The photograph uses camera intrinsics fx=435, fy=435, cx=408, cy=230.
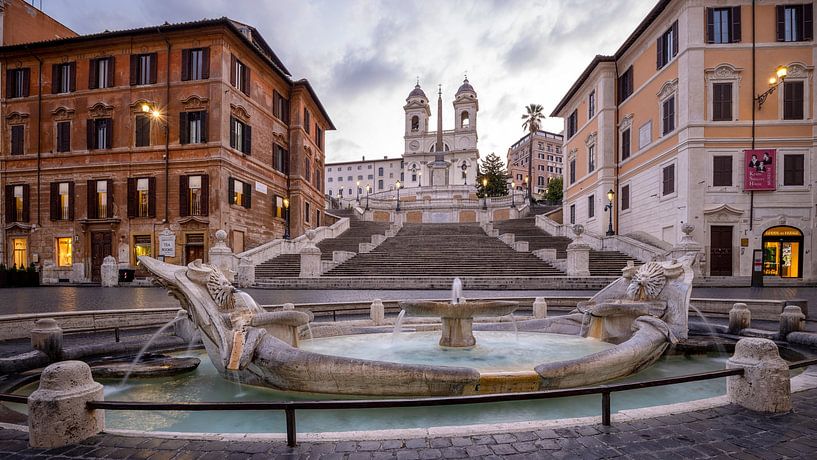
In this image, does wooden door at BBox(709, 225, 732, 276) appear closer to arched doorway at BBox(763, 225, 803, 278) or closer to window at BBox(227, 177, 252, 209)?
arched doorway at BBox(763, 225, 803, 278)

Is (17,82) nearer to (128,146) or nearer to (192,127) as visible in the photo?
(128,146)

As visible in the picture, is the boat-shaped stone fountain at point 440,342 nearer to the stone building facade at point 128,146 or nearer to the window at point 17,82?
the stone building facade at point 128,146

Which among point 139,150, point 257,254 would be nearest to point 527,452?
point 257,254

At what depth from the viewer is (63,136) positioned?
3028 centimetres

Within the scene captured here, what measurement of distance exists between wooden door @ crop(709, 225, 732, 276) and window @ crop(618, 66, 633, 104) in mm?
12018

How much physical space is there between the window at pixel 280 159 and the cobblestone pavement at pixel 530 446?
32701 mm

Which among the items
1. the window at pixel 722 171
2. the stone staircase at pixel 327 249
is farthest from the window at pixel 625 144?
the stone staircase at pixel 327 249

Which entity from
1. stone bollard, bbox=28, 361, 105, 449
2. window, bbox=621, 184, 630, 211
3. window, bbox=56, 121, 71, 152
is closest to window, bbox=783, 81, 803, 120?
window, bbox=621, 184, 630, 211

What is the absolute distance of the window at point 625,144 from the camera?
102 feet

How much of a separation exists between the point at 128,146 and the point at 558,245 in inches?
1175

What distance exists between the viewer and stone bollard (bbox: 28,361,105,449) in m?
3.52

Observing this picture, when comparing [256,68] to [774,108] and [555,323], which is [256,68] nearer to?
[555,323]

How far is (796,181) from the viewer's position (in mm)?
23203

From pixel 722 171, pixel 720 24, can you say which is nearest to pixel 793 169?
pixel 722 171
